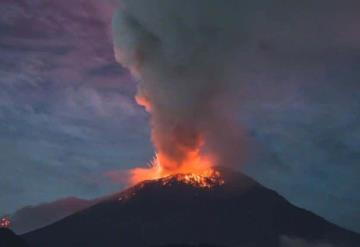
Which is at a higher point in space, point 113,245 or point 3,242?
Result: point 113,245

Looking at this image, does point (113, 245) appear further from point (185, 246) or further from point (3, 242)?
point (3, 242)

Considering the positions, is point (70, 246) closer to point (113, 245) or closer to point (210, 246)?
point (113, 245)

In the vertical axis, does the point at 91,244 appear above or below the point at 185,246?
above

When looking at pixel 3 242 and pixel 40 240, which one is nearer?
pixel 3 242

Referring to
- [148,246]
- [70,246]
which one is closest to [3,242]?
[70,246]

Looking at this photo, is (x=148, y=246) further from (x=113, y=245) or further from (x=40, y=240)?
(x=40, y=240)

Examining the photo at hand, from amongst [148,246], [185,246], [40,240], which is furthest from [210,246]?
[40,240]

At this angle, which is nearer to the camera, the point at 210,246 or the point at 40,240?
the point at 210,246

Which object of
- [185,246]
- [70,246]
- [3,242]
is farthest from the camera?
[70,246]

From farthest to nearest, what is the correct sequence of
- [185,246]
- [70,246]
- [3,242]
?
[70,246] → [185,246] → [3,242]
